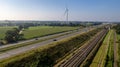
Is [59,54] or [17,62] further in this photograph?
[59,54]

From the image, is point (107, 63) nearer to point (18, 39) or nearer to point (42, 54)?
point (42, 54)

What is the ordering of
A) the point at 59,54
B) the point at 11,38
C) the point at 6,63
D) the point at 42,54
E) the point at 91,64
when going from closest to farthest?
the point at 6,63 → the point at 91,64 → the point at 42,54 → the point at 59,54 → the point at 11,38

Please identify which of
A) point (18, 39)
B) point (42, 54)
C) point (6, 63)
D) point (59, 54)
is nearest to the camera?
point (6, 63)

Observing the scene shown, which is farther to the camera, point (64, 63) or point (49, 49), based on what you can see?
point (49, 49)

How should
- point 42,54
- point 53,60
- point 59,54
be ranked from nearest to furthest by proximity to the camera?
point 53,60
point 42,54
point 59,54

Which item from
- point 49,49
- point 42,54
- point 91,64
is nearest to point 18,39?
point 49,49

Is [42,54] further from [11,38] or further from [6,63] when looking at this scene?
[11,38]

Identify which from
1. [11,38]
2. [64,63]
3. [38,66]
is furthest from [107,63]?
[11,38]

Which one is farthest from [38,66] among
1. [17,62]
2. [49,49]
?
[49,49]

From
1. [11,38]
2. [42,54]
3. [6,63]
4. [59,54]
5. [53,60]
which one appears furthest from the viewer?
[11,38]
